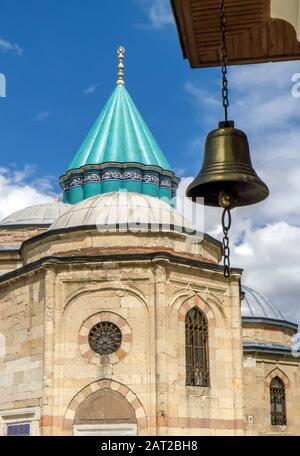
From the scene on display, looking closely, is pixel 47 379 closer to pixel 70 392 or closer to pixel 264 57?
pixel 70 392

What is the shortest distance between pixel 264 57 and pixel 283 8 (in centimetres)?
125

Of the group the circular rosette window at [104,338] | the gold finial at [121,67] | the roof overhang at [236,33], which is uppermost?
the gold finial at [121,67]

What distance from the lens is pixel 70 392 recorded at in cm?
1590

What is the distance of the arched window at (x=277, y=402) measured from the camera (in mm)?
23453

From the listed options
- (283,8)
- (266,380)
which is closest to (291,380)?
(266,380)

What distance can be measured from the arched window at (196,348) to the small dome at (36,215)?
9.77 m

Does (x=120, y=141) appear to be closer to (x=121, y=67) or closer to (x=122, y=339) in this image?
(x=121, y=67)

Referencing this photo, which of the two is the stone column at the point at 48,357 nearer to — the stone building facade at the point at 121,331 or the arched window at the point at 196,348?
the stone building facade at the point at 121,331

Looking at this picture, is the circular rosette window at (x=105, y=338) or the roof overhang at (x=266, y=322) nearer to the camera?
the circular rosette window at (x=105, y=338)

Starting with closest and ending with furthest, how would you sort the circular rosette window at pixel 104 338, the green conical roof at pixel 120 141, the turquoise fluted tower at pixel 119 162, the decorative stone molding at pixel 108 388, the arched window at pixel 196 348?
the decorative stone molding at pixel 108 388 → the circular rosette window at pixel 104 338 → the arched window at pixel 196 348 → the turquoise fluted tower at pixel 119 162 → the green conical roof at pixel 120 141

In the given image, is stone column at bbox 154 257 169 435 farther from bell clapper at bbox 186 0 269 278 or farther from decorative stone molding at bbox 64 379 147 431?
bell clapper at bbox 186 0 269 278

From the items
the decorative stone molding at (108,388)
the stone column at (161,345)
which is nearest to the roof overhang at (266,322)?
the stone column at (161,345)

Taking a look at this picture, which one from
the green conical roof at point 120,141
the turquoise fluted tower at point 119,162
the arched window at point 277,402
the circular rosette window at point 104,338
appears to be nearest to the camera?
the circular rosette window at point 104,338
